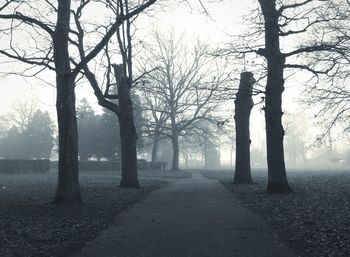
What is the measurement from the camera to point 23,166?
4044cm

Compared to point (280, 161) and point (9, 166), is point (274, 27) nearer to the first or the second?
point (280, 161)

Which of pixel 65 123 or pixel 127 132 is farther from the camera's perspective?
pixel 127 132

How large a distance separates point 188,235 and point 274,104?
9023 mm

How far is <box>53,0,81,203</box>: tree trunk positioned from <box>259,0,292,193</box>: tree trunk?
749 cm

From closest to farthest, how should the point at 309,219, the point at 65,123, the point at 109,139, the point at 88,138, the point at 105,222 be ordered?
the point at 309,219 < the point at 105,222 < the point at 65,123 < the point at 109,139 < the point at 88,138

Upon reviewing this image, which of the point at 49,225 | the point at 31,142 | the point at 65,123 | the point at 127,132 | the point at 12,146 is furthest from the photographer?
the point at 12,146

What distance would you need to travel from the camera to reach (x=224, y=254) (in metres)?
6.50

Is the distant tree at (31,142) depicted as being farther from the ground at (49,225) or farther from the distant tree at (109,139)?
the ground at (49,225)

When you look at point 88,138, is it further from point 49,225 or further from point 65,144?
point 49,225

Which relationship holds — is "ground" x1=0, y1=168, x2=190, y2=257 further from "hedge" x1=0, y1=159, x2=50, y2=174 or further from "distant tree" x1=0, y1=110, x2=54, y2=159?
"distant tree" x1=0, y1=110, x2=54, y2=159

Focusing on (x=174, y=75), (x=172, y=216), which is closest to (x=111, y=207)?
(x=172, y=216)

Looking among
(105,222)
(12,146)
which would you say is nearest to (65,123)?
(105,222)

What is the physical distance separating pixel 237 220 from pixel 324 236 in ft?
8.52

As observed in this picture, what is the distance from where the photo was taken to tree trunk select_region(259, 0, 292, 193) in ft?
51.2
